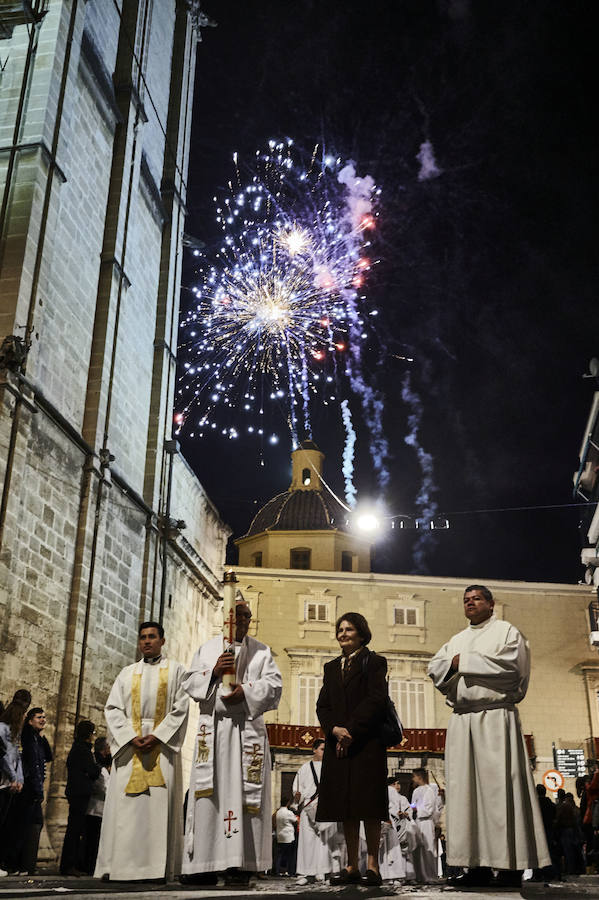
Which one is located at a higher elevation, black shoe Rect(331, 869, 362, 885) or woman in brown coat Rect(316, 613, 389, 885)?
woman in brown coat Rect(316, 613, 389, 885)

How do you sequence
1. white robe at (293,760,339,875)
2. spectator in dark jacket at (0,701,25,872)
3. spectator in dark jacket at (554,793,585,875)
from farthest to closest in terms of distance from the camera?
spectator in dark jacket at (554,793,585,875), white robe at (293,760,339,875), spectator in dark jacket at (0,701,25,872)

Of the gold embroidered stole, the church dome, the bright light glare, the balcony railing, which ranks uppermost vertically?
the church dome

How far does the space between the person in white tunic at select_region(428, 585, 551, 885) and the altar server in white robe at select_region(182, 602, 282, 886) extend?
119cm

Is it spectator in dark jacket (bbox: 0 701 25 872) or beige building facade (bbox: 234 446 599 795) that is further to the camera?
beige building facade (bbox: 234 446 599 795)

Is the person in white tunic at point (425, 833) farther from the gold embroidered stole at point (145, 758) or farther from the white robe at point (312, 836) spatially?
the gold embroidered stole at point (145, 758)

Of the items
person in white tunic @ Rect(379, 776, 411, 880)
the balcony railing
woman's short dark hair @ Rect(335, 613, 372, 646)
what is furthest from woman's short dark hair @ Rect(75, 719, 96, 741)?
the balcony railing

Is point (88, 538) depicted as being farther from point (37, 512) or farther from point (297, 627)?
point (297, 627)

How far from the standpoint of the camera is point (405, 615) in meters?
30.4

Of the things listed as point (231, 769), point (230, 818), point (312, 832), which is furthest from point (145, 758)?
point (312, 832)

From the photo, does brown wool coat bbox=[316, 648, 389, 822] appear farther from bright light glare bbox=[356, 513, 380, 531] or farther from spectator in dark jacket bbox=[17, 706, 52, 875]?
bright light glare bbox=[356, 513, 380, 531]

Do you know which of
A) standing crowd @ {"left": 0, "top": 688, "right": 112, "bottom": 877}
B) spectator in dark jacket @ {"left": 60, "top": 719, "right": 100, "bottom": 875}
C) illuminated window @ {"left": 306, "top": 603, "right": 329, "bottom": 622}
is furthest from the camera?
illuminated window @ {"left": 306, "top": 603, "right": 329, "bottom": 622}

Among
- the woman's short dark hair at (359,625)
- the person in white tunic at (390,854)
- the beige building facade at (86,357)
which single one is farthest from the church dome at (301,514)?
the woman's short dark hair at (359,625)

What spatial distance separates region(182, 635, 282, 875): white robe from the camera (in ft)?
18.0

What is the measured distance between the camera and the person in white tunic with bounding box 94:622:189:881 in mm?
6043
